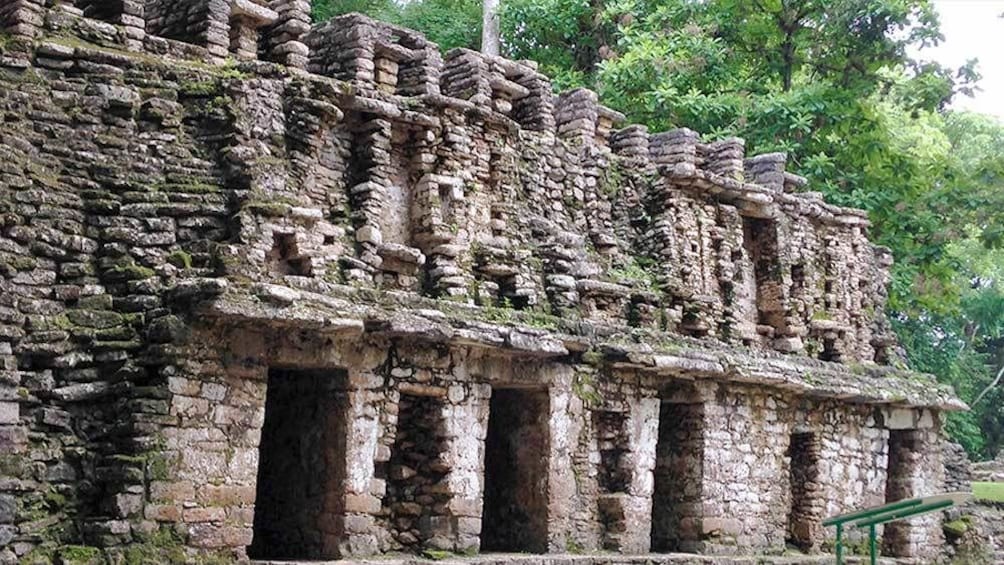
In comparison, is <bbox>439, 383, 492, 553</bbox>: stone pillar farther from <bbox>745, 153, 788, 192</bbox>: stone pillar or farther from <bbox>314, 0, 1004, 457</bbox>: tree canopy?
<bbox>314, 0, 1004, 457</bbox>: tree canopy

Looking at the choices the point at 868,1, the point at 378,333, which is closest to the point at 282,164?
the point at 378,333

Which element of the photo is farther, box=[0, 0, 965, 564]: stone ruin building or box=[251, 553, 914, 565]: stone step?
box=[251, 553, 914, 565]: stone step

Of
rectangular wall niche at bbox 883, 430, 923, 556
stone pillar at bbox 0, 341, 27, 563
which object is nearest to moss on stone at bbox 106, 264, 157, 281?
stone pillar at bbox 0, 341, 27, 563

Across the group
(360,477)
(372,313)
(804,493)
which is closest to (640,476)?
(804,493)

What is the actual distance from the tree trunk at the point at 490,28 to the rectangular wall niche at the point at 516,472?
505 inches

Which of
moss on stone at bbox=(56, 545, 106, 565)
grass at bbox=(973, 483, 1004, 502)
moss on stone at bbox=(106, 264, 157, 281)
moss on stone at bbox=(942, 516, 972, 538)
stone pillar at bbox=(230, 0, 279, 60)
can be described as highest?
stone pillar at bbox=(230, 0, 279, 60)

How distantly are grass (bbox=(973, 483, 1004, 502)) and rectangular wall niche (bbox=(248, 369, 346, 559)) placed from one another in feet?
40.2

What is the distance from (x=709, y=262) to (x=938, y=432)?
5049 mm

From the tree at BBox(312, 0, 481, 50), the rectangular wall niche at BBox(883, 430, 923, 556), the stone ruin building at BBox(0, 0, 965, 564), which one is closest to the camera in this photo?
the stone ruin building at BBox(0, 0, 965, 564)

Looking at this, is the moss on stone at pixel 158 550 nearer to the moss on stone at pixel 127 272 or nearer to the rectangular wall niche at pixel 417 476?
the moss on stone at pixel 127 272

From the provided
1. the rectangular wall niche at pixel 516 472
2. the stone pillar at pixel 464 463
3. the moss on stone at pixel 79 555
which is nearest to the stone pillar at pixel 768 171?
the rectangular wall niche at pixel 516 472

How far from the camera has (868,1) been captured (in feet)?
89.5

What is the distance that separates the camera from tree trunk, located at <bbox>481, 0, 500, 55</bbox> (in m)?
28.1

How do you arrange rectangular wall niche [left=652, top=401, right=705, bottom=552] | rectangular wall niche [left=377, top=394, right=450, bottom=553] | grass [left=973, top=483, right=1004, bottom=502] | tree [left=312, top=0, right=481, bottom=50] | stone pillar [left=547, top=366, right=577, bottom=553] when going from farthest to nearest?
tree [left=312, top=0, right=481, bottom=50], grass [left=973, top=483, right=1004, bottom=502], rectangular wall niche [left=652, top=401, right=705, bottom=552], stone pillar [left=547, top=366, right=577, bottom=553], rectangular wall niche [left=377, top=394, right=450, bottom=553]
